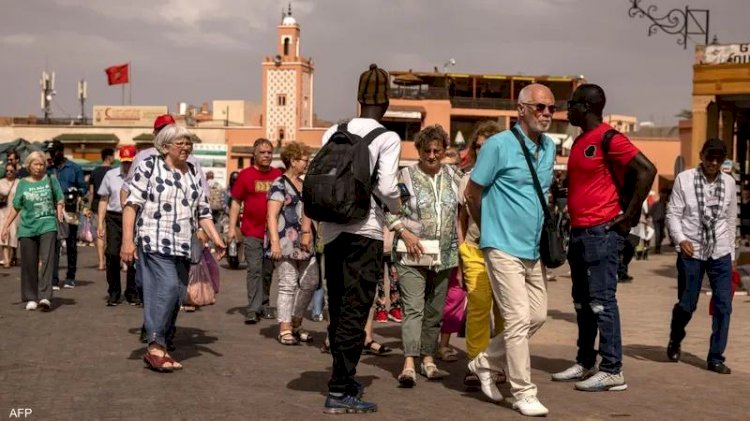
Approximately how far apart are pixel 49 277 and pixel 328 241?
6441mm

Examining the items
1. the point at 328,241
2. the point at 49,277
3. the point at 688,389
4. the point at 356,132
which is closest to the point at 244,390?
the point at 328,241

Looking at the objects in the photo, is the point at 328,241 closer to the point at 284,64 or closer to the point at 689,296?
the point at 689,296

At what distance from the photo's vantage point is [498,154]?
7.39 m

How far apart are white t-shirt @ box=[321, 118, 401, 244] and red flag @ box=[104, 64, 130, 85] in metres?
101

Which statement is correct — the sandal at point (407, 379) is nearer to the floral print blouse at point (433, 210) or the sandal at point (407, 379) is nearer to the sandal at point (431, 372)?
the sandal at point (431, 372)

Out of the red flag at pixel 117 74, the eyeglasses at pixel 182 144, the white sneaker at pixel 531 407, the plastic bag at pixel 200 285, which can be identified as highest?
the red flag at pixel 117 74

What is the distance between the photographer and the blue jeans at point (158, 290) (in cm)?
873

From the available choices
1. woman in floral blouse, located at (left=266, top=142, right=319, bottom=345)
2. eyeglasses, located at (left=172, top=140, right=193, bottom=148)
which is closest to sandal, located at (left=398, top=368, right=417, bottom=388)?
woman in floral blouse, located at (left=266, top=142, right=319, bottom=345)

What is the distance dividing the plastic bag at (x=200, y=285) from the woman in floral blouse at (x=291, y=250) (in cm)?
60

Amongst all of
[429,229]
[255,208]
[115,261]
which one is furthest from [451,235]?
[115,261]

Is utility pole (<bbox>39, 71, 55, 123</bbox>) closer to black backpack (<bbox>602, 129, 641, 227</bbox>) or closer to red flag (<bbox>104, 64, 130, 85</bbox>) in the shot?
red flag (<bbox>104, 64, 130, 85</bbox>)

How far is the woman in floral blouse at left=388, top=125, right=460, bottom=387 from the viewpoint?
8562mm

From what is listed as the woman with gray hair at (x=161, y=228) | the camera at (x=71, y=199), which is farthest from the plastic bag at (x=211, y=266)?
the camera at (x=71, y=199)

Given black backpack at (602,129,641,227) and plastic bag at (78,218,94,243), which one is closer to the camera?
black backpack at (602,129,641,227)
